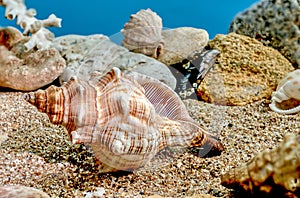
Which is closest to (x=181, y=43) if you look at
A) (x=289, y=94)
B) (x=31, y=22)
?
(x=289, y=94)

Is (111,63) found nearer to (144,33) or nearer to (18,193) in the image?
(144,33)

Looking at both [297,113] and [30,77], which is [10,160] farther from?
[297,113]

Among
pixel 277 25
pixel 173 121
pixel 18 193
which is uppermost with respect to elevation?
pixel 277 25

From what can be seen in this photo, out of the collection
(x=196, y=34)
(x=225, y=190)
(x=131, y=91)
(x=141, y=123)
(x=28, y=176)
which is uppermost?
(x=196, y=34)

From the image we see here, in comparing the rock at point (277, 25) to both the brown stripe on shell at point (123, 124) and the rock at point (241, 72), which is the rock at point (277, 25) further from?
the brown stripe on shell at point (123, 124)

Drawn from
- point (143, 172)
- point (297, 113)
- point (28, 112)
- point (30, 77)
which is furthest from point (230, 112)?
point (30, 77)
